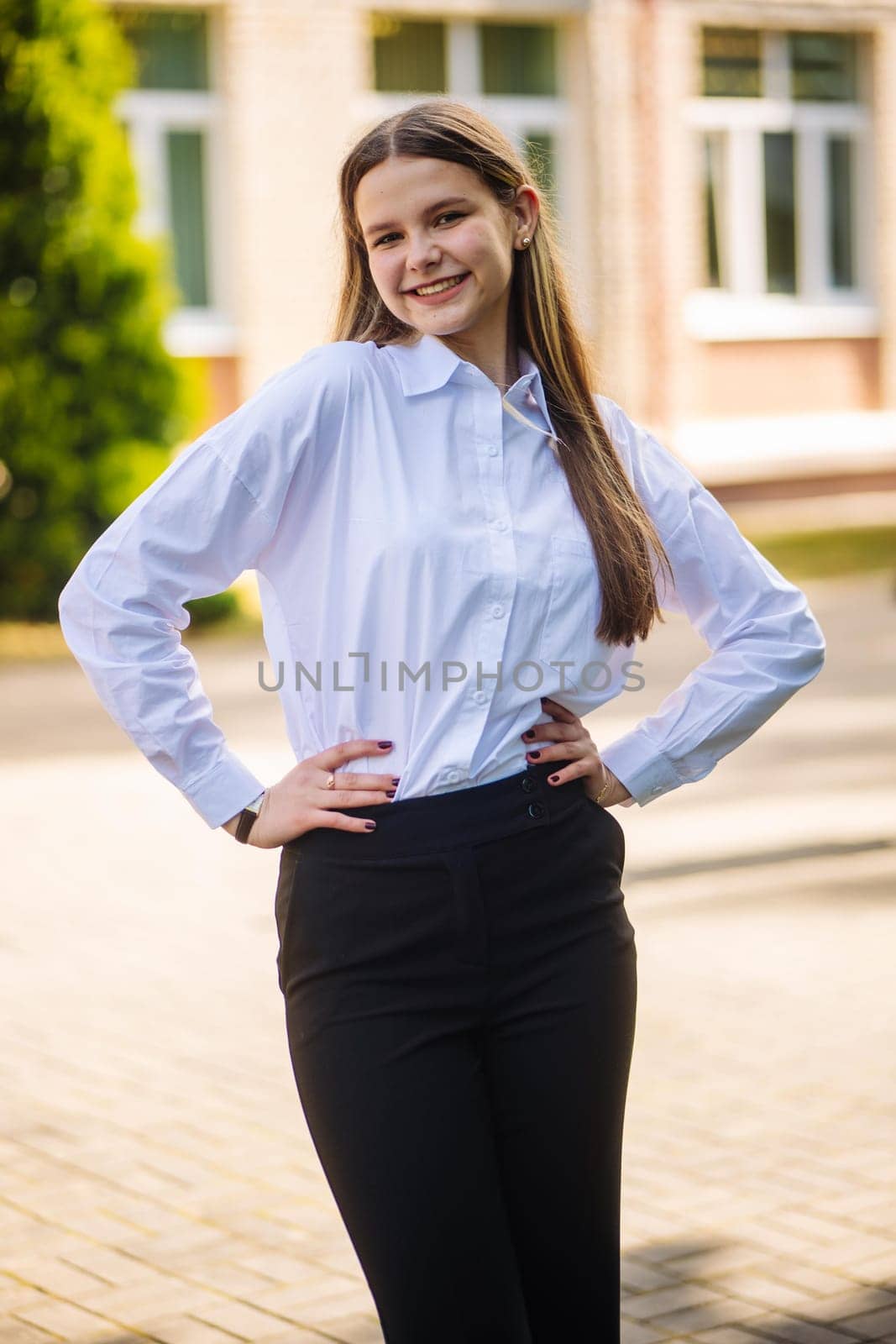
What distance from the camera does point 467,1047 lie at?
2.40m

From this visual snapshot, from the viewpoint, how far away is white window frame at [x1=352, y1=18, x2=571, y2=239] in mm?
18750

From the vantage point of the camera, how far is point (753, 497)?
20031mm

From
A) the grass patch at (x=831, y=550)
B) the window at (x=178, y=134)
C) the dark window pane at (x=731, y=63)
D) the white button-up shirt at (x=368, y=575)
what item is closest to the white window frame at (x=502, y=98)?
the window at (x=178, y=134)

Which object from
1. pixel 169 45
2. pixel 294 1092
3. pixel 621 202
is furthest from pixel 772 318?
pixel 294 1092

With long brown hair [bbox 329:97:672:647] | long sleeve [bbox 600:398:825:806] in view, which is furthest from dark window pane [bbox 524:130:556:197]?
long sleeve [bbox 600:398:825:806]

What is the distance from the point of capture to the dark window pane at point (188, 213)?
58.7ft

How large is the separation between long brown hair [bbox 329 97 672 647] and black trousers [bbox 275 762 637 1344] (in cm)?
28

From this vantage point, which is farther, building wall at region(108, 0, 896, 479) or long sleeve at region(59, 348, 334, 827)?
building wall at region(108, 0, 896, 479)

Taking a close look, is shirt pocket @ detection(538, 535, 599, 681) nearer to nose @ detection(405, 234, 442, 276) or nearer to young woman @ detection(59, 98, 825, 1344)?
young woman @ detection(59, 98, 825, 1344)

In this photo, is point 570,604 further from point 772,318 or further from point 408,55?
point 772,318

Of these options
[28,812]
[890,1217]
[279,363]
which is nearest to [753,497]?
[279,363]

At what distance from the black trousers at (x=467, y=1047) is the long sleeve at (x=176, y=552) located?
0.26 meters

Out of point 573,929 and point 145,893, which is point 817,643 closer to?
point 573,929

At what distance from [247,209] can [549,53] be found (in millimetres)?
3932
